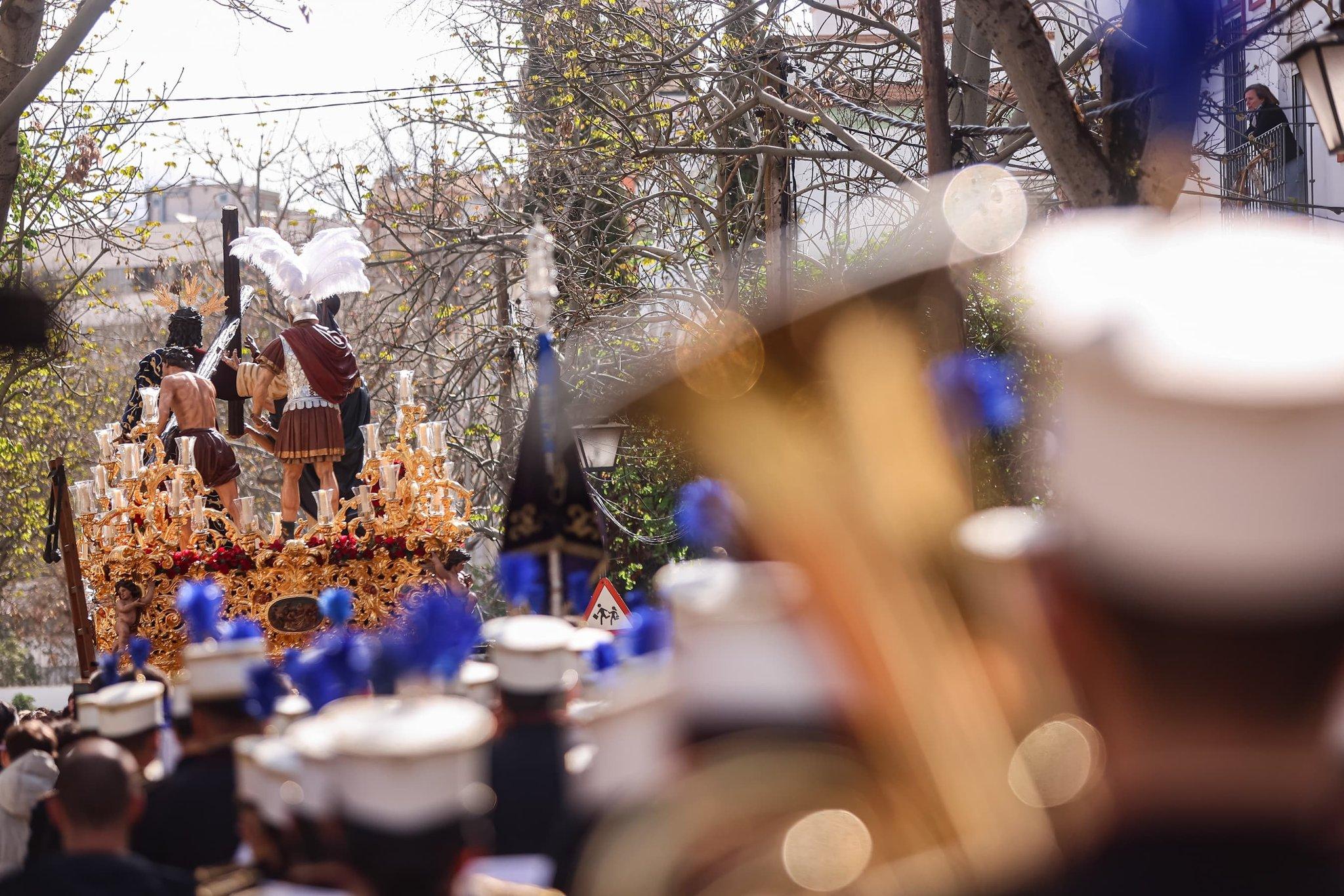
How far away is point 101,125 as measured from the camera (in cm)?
1247

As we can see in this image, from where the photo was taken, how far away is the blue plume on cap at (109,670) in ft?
11.1

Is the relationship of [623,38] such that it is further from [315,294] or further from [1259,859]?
[1259,859]

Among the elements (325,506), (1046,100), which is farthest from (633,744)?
(325,506)

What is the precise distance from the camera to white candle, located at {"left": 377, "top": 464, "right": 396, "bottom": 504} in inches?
336

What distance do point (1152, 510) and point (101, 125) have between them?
13.2 m

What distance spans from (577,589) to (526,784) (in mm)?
965

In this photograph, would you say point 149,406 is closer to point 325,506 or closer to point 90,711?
point 325,506

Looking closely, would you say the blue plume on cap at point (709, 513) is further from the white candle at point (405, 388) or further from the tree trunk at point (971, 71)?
the tree trunk at point (971, 71)

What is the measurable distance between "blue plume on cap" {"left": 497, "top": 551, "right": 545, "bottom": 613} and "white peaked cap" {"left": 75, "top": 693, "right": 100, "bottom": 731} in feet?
3.02

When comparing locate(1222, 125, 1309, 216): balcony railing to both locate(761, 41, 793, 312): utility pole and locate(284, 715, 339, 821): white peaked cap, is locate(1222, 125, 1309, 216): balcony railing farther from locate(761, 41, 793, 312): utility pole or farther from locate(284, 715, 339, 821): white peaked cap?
locate(284, 715, 339, 821): white peaked cap

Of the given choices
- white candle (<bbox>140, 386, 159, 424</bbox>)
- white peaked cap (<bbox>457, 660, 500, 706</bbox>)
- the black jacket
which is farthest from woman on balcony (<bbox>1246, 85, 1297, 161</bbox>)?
white peaked cap (<bbox>457, 660, 500, 706</bbox>)

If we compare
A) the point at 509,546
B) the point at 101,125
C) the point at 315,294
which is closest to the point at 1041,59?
the point at 509,546

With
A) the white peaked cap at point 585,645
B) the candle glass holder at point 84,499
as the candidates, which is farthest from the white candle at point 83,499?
the white peaked cap at point 585,645

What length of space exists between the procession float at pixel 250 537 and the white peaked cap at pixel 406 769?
6764 mm
